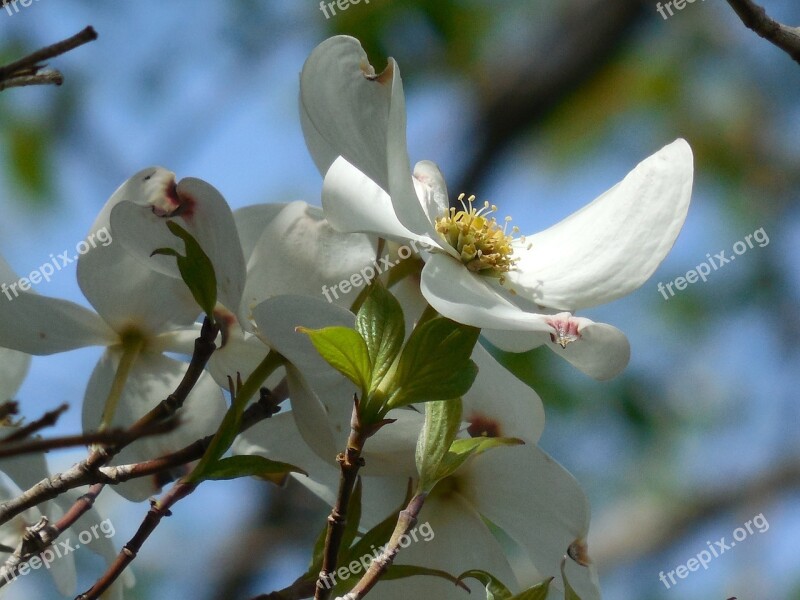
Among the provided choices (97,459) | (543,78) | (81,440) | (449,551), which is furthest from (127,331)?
(543,78)

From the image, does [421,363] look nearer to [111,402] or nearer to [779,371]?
[111,402]

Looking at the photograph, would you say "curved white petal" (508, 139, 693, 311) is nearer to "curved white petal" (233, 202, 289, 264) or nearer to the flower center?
the flower center

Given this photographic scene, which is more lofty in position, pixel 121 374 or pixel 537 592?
pixel 121 374

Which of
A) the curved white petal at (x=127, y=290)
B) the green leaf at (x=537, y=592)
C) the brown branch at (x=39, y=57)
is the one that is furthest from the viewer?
the curved white petal at (x=127, y=290)

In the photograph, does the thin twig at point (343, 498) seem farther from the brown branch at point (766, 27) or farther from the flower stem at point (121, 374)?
the brown branch at point (766, 27)

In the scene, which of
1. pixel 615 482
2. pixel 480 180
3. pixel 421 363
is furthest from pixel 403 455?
pixel 615 482

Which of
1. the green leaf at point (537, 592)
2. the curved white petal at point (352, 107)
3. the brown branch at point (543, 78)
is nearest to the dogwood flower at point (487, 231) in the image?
the curved white petal at point (352, 107)

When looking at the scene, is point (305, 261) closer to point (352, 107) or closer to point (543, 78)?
point (352, 107)
